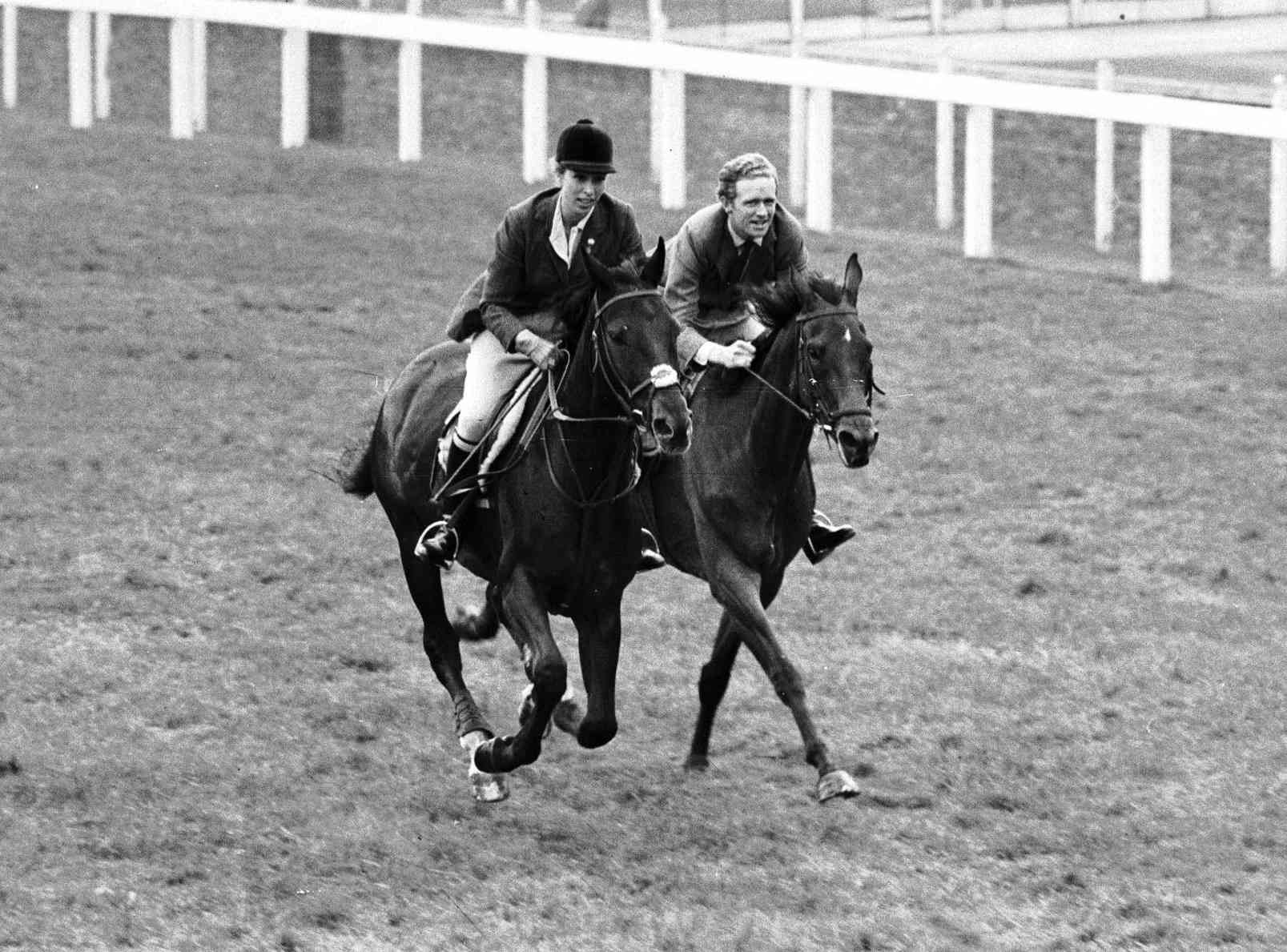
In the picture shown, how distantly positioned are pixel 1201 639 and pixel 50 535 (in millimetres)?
5960

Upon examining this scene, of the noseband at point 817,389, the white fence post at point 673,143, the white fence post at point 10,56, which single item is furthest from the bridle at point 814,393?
the white fence post at point 10,56

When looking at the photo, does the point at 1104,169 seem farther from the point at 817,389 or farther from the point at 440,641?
the point at 817,389

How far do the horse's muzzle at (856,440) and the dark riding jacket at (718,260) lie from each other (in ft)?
3.84

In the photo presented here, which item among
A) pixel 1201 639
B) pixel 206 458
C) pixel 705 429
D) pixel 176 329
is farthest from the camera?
pixel 176 329

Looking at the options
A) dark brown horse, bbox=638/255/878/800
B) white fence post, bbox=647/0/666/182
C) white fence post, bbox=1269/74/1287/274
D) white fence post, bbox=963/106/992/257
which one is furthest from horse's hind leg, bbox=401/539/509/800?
white fence post, bbox=647/0/666/182

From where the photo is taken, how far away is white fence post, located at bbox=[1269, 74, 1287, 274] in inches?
722

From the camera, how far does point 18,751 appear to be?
32.8 ft

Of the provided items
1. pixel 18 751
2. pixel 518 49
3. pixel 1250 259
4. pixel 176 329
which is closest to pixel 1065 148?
pixel 1250 259

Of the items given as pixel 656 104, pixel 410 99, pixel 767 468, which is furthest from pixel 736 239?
pixel 410 99

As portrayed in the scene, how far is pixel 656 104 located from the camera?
72.6ft

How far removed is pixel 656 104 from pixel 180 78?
185 inches

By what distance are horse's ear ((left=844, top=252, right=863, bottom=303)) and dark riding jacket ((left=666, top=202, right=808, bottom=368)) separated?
0.49 m

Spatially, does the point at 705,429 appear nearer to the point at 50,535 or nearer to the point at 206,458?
the point at 50,535

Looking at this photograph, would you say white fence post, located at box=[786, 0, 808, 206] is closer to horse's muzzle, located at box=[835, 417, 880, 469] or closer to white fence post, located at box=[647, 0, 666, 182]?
white fence post, located at box=[647, 0, 666, 182]
